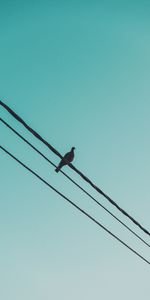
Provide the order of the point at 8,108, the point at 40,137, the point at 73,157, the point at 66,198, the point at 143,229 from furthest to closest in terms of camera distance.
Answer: the point at 73,157 < the point at 143,229 < the point at 66,198 < the point at 40,137 < the point at 8,108

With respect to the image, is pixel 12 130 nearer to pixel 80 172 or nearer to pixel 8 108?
pixel 8 108

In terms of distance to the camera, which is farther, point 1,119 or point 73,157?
point 73,157

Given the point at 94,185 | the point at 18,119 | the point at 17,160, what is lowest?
the point at 17,160

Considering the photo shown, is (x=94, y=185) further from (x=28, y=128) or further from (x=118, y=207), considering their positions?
(x=28, y=128)

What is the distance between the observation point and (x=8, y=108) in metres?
4.22

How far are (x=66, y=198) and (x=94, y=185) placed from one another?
1.83ft

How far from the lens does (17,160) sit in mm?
4512

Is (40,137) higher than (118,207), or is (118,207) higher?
(118,207)

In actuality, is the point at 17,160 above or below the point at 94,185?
below

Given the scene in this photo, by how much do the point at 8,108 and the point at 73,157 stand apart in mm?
6649

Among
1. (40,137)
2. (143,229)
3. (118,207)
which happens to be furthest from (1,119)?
(143,229)

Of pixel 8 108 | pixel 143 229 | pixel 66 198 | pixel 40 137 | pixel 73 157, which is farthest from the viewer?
pixel 73 157

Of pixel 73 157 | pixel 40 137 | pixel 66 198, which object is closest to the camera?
pixel 40 137

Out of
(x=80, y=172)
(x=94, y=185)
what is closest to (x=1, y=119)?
(x=80, y=172)
